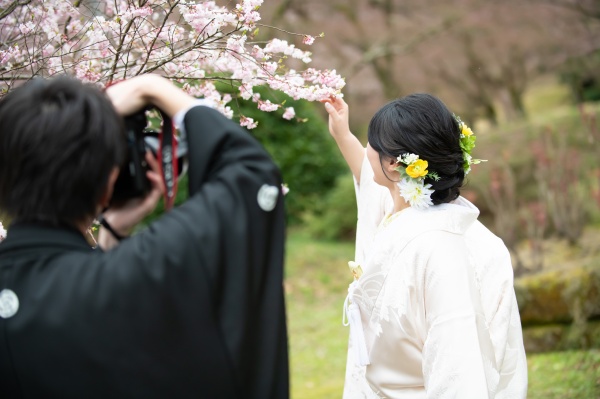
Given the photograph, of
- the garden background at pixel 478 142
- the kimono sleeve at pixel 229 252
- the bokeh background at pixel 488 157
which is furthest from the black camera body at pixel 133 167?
the bokeh background at pixel 488 157

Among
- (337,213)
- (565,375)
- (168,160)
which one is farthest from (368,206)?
(337,213)

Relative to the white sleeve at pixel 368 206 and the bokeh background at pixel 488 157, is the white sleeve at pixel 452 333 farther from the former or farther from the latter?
the bokeh background at pixel 488 157

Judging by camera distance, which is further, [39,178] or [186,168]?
[186,168]

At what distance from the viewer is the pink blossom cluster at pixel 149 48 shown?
2.85 m

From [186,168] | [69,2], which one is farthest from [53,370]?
[69,2]

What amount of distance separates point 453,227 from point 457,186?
0.22 metres

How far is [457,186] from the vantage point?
2.65 m

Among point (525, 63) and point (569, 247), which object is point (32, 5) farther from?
point (525, 63)

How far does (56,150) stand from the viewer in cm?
137

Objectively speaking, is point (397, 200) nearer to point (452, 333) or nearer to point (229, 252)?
point (452, 333)

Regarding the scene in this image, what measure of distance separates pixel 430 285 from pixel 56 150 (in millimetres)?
1450

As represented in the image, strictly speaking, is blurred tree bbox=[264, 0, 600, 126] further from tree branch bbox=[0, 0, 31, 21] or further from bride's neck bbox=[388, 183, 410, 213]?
bride's neck bbox=[388, 183, 410, 213]

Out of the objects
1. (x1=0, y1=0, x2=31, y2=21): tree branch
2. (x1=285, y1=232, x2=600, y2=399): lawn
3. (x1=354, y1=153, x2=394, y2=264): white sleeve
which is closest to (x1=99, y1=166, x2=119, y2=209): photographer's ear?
(x1=0, y1=0, x2=31, y2=21): tree branch

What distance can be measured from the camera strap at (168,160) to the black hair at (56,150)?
0.15 m
